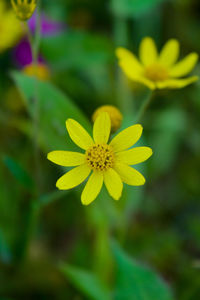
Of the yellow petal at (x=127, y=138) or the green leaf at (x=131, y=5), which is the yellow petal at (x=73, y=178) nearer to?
the yellow petal at (x=127, y=138)

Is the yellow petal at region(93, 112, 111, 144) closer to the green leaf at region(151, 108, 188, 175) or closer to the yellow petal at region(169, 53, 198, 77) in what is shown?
the yellow petal at region(169, 53, 198, 77)

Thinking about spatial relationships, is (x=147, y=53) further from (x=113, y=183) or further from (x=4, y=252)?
(x=4, y=252)

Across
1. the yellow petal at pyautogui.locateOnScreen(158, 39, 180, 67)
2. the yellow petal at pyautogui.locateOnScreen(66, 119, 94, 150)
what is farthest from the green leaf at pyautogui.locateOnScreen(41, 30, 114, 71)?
the yellow petal at pyautogui.locateOnScreen(66, 119, 94, 150)

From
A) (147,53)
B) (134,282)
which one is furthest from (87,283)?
(147,53)

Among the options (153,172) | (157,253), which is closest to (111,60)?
(153,172)

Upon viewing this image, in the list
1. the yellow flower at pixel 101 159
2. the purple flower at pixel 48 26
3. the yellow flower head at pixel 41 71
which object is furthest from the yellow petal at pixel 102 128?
the purple flower at pixel 48 26

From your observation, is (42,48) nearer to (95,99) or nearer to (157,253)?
(95,99)
